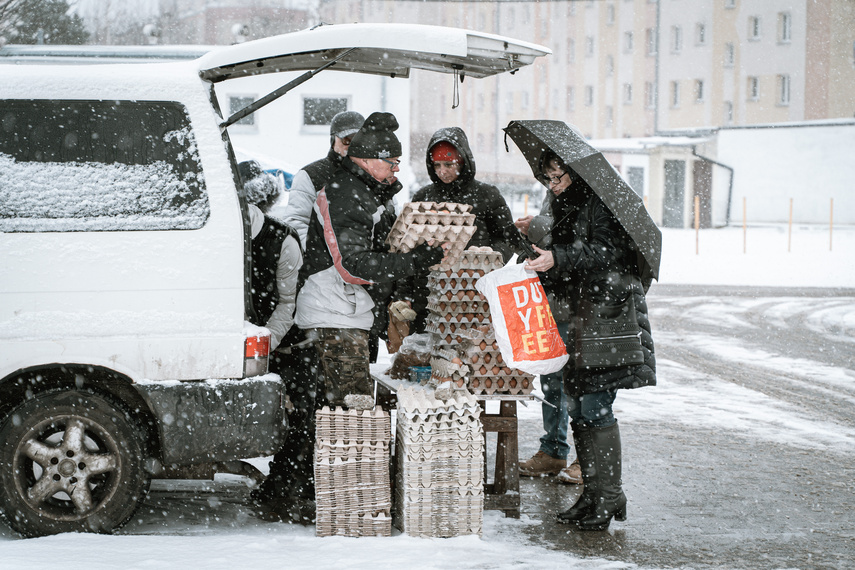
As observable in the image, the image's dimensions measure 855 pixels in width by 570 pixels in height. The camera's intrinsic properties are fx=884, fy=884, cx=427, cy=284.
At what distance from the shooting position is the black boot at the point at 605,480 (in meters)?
4.63

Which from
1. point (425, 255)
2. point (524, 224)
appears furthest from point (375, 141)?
point (524, 224)

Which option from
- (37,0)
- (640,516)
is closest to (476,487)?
(640,516)

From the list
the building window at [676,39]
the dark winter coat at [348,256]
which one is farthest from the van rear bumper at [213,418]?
the building window at [676,39]

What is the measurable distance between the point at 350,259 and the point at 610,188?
54.3 inches

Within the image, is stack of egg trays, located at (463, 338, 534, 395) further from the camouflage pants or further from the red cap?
the red cap

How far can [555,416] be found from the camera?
227 inches

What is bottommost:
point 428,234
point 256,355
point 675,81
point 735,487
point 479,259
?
point 735,487

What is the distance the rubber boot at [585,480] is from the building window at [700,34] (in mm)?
48550

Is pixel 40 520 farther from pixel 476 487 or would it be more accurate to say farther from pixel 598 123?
pixel 598 123

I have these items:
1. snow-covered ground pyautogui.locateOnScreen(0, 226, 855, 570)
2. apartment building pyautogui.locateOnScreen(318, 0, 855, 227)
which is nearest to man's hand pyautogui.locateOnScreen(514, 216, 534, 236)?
snow-covered ground pyautogui.locateOnScreen(0, 226, 855, 570)

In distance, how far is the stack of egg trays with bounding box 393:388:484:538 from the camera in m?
4.32

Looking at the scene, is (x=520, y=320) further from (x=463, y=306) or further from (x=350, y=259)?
(x=350, y=259)

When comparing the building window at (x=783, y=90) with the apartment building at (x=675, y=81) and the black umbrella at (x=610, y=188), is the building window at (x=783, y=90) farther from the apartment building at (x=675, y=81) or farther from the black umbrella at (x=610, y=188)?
the black umbrella at (x=610, y=188)

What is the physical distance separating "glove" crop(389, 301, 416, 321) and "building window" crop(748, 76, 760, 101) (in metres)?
46.7
